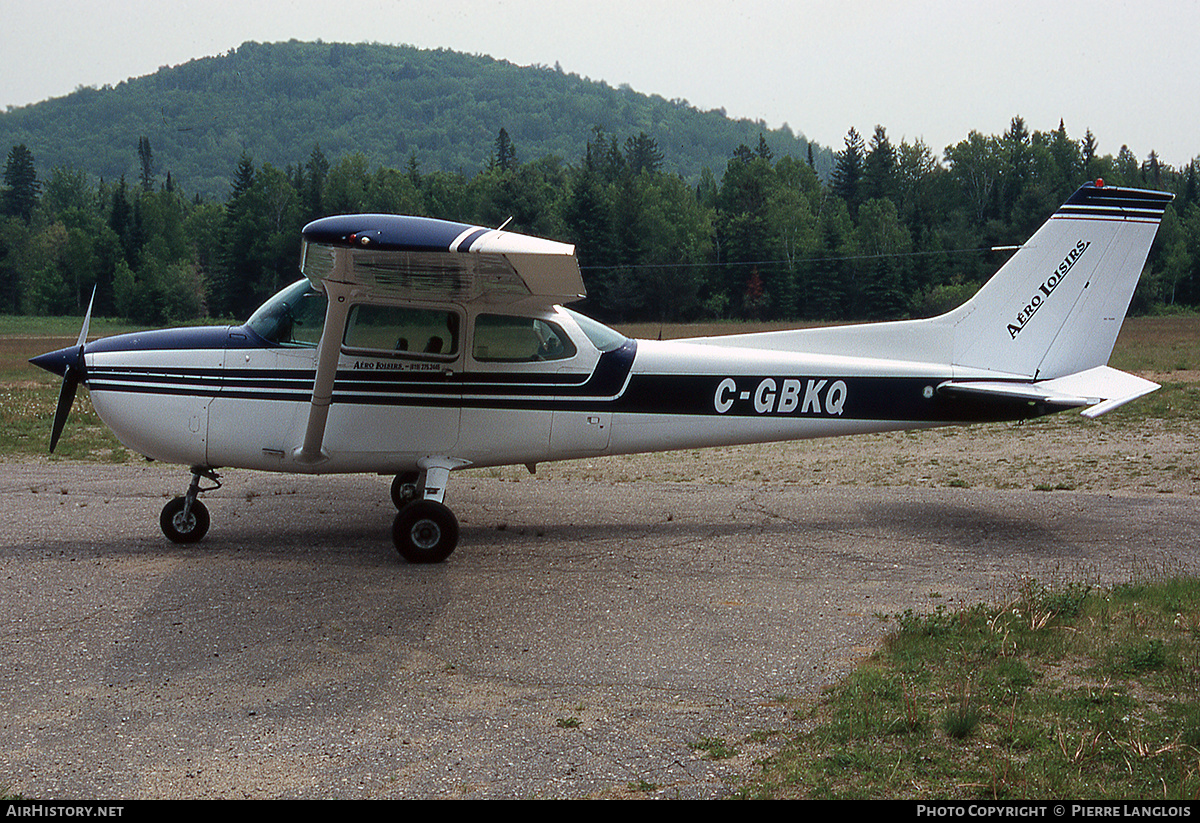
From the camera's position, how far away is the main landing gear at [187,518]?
8.34m

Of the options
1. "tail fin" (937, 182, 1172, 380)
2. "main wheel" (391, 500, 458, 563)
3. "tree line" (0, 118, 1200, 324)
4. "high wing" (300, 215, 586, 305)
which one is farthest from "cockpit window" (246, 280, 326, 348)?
"tree line" (0, 118, 1200, 324)

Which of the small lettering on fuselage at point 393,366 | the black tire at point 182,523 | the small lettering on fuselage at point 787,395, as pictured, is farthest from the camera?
the small lettering on fuselage at point 787,395

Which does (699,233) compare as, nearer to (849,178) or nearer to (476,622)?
(849,178)

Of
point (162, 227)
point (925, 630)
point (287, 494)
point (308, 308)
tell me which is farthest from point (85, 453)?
point (162, 227)

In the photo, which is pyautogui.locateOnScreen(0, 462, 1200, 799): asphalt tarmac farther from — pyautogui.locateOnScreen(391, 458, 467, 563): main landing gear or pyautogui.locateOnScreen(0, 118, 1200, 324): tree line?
pyautogui.locateOnScreen(0, 118, 1200, 324): tree line

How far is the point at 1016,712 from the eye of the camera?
4.48 meters

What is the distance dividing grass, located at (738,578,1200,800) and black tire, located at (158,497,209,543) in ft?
19.1

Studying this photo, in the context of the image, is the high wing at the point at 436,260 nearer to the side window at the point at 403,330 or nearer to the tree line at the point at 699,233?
the side window at the point at 403,330

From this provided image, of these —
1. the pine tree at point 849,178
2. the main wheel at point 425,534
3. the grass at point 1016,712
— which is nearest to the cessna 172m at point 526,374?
the main wheel at point 425,534

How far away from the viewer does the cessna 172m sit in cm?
798

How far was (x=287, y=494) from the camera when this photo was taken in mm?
10688

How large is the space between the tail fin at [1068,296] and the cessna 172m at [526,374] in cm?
2

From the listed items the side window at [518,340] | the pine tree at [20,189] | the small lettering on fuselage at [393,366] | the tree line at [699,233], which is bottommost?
the small lettering on fuselage at [393,366]

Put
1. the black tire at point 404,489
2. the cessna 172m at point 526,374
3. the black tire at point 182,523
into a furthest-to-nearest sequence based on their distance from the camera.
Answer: the black tire at point 404,489 < the black tire at point 182,523 < the cessna 172m at point 526,374
